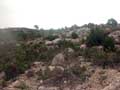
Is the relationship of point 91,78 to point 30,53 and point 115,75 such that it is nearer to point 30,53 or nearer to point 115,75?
point 115,75

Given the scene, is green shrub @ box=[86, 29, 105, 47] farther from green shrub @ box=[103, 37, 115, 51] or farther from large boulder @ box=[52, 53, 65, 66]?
large boulder @ box=[52, 53, 65, 66]

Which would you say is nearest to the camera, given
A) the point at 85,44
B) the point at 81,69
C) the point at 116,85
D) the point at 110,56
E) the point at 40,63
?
the point at 116,85

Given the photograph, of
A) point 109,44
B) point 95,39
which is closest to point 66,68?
point 109,44

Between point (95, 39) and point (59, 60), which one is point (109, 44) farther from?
point (59, 60)

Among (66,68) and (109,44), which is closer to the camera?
(66,68)

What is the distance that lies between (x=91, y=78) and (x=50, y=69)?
260 centimetres

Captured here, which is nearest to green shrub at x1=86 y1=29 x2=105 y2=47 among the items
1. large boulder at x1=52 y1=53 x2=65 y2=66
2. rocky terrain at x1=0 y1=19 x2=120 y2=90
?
rocky terrain at x1=0 y1=19 x2=120 y2=90

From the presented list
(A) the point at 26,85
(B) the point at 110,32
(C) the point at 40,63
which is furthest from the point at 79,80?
(B) the point at 110,32

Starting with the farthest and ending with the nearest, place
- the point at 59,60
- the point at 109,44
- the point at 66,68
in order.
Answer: the point at 109,44
the point at 59,60
the point at 66,68

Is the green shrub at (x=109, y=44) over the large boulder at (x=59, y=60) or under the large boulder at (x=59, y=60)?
over

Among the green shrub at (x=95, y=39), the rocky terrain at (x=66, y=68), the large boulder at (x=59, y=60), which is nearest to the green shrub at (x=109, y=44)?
the rocky terrain at (x=66, y=68)

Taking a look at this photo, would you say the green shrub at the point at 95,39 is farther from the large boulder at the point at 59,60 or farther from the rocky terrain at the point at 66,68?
the large boulder at the point at 59,60

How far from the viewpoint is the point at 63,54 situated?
57.1ft

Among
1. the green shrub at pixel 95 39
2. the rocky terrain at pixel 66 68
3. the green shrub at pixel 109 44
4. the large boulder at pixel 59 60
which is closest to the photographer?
the rocky terrain at pixel 66 68
